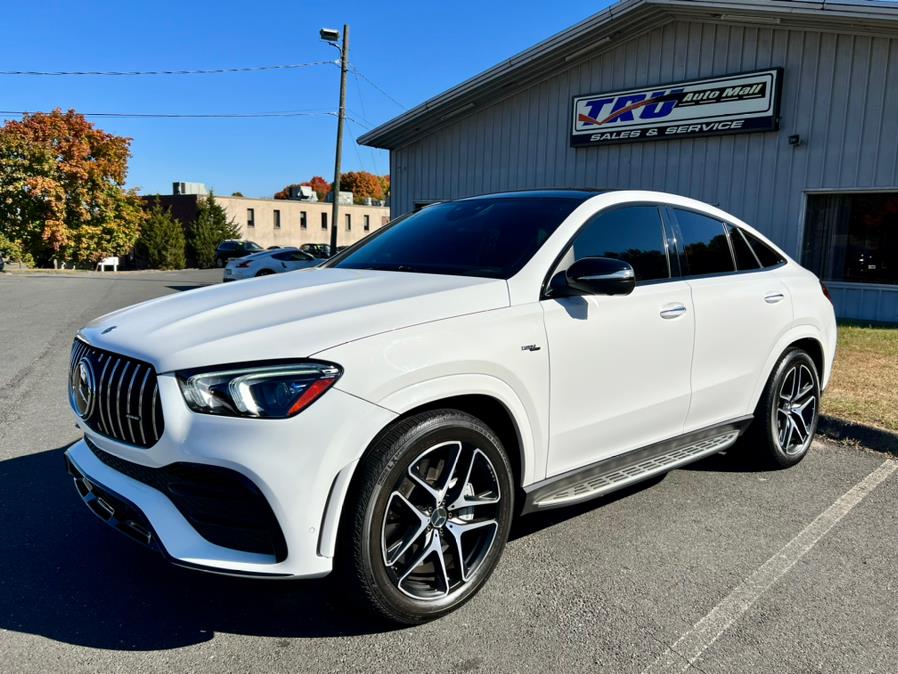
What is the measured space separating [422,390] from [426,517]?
1.69 ft

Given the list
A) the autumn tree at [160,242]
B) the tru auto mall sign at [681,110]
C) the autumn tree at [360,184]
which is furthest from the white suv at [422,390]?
the autumn tree at [360,184]

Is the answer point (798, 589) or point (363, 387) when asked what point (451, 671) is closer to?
point (363, 387)

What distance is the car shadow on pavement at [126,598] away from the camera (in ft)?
8.91

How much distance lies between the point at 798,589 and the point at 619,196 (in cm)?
205

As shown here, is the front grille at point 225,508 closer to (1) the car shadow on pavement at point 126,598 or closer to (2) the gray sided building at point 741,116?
(1) the car shadow on pavement at point 126,598

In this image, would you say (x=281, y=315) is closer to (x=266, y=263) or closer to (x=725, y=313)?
(x=725, y=313)

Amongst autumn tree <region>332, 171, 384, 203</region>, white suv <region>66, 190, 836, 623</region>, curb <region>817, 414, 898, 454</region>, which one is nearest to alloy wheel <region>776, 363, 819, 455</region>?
white suv <region>66, 190, 836, 623</region>

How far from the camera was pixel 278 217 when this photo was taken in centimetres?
6275

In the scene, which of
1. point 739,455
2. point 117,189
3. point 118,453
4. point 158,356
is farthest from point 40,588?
point 117,189

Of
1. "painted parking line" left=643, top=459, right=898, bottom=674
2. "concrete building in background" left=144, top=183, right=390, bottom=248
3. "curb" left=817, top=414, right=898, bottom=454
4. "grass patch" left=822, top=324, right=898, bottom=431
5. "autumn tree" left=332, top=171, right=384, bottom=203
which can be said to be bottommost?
"painted parking line" left=643, top=459, right=898, bottom=674

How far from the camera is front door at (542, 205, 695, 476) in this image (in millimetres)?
3141

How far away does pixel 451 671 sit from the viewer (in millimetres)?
2492

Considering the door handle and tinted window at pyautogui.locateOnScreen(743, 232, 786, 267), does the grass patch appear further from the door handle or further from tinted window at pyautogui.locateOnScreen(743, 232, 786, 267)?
the door handle

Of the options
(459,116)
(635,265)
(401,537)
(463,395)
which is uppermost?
(459,116)
